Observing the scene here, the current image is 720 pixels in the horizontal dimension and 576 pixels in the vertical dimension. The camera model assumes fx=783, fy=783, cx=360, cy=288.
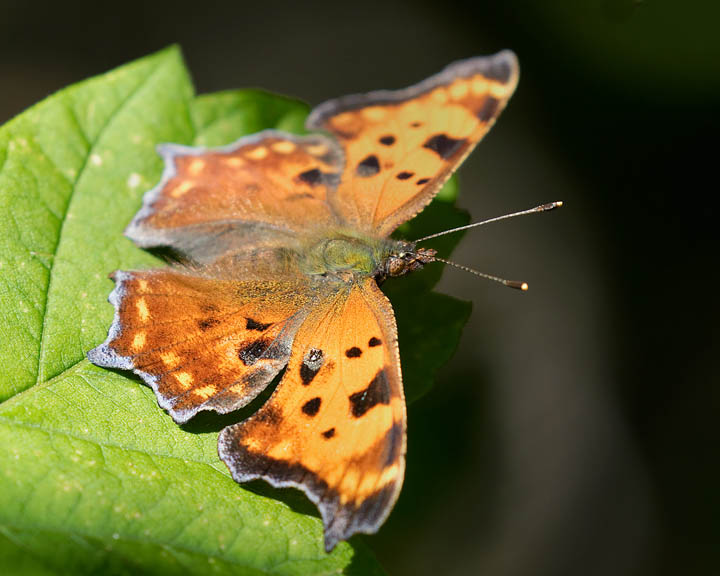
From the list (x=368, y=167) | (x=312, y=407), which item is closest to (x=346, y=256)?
(x=368, y=167)

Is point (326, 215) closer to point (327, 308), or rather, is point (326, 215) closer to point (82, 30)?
point (327, 308)

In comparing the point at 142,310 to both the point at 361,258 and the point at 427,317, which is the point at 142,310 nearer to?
the point at 361,258

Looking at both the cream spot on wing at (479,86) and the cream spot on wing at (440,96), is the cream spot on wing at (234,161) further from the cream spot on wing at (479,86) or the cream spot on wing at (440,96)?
the cream spot on wing at (479,86)

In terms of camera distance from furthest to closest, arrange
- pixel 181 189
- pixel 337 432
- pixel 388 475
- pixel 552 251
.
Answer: pixel 552 251, pixel 181 189, pixel 337 432, pixel 388 475

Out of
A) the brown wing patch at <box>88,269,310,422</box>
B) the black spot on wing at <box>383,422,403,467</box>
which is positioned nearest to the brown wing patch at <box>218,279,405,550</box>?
the black spot on wing at <box>383,422,403,467</box>

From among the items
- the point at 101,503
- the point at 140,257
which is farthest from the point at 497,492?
the point at 101,503

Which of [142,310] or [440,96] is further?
[440,96]

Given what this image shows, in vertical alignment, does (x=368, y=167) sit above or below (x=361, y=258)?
above
